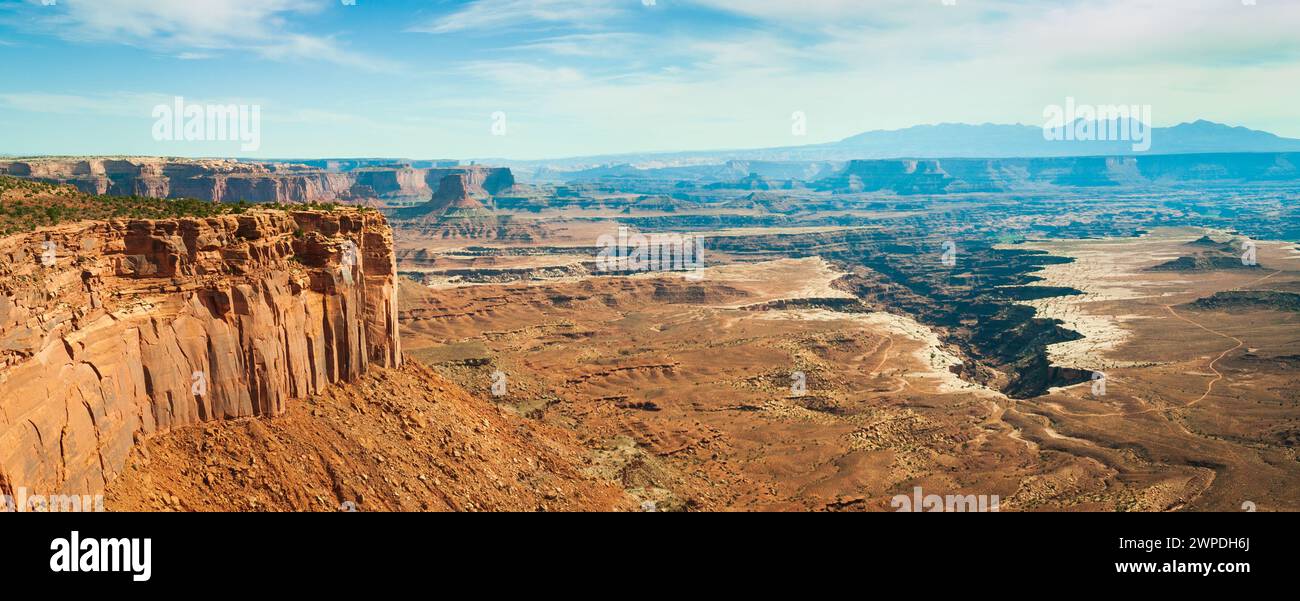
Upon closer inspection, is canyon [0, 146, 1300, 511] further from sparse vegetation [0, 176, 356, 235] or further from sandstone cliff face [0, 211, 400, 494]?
sparse vegetation [0, 176, 356, 235]

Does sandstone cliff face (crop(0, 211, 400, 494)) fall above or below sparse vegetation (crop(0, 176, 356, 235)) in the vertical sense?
below

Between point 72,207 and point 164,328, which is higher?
point 72,207

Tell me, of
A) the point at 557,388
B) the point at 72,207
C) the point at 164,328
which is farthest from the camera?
the point at 557,388

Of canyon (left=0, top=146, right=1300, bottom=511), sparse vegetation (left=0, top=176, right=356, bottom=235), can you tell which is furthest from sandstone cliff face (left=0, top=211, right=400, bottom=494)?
sparse vegetation (left=0, top=176, right=356, bottom=235)

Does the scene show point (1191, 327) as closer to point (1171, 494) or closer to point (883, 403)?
point (883, 403)

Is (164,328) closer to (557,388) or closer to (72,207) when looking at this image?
(72,207)

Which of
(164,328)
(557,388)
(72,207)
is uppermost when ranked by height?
(72,207)

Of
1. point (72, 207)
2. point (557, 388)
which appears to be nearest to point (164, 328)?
point (72, 207)

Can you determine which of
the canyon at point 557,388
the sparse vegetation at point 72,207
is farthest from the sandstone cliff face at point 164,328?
the sparse vegetation at point 72,207
